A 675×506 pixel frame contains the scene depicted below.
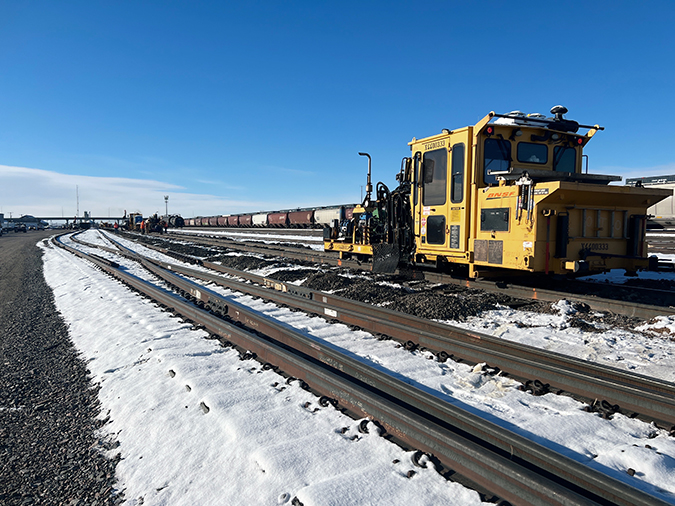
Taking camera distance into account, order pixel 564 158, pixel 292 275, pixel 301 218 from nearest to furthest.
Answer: pixel 564 158, pixel 292 275, pixel 301 218

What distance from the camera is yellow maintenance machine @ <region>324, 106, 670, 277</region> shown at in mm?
6520

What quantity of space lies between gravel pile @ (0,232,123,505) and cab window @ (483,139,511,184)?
6.92m

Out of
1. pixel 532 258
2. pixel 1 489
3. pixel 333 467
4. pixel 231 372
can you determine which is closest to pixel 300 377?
pixel 231 372

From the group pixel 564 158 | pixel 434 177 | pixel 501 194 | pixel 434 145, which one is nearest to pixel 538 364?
pixel 501 194

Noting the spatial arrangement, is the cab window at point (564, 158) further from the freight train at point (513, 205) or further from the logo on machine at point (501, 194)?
the logo on machine at point (501, 194)

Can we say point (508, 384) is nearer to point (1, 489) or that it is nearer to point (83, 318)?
point (1, 489)

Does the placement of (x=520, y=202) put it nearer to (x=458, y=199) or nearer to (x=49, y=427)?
(x=458, y=199)

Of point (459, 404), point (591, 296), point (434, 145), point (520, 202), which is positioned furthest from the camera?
point (434, 145)

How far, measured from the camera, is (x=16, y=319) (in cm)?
790

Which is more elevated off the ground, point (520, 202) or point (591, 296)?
point (520, 202)

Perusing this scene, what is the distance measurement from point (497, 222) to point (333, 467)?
561cm

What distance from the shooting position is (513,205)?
6.75 m

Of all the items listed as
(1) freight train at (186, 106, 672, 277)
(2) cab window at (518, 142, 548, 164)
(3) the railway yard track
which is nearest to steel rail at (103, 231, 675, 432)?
(3) the railway yard track

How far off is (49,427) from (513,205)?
6.61 m
